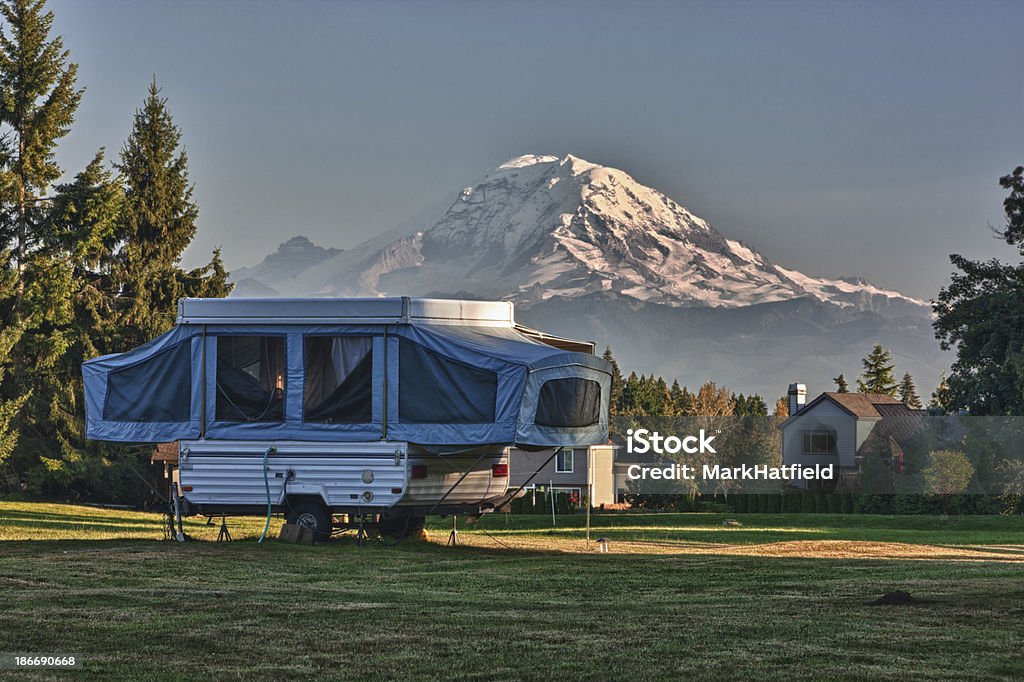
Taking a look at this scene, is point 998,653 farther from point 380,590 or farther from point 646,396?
point 646,396

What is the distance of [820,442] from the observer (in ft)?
234

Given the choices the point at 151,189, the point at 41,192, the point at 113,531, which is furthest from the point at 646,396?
the point at 113,531

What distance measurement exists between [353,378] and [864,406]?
186 ft

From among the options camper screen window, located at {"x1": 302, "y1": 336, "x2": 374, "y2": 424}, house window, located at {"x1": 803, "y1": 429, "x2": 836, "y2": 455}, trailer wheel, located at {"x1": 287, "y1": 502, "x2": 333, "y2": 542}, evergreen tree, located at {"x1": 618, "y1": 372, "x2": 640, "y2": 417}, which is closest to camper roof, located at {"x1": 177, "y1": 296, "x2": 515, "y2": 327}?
camper screen window, located at {"x1": 302, "y1": 336, "x2": 374, "y2": 424}

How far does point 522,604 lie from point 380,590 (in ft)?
5.65

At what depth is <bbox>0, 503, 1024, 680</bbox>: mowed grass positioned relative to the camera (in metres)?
9.25

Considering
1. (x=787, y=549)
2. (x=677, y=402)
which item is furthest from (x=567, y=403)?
(x=677, y=402)

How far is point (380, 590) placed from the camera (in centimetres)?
1354

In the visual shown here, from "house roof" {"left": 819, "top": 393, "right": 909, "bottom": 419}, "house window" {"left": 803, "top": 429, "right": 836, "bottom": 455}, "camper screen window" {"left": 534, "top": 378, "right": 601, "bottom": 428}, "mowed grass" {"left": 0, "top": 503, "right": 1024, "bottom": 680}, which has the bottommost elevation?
"mowed grass" {"left": 0, "top": 503, "right": 1024, "bottom": 680}

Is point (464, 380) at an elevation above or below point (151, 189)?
below

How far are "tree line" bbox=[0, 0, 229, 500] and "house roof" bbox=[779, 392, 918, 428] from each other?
36.1m

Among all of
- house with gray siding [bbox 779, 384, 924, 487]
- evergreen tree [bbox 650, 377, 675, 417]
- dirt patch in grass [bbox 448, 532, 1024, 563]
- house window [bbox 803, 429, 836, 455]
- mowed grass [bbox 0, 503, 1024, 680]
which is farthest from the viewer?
evergreen tree [bbox 650, 377, 675, 417]

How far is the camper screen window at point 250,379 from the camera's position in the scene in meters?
18.4

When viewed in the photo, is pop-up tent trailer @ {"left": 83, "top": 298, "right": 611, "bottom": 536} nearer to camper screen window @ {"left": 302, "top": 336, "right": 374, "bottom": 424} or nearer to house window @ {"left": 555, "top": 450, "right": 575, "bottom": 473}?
camper screen window @ {"left": 302, "top": 336, "right": 374, "bottom": 424}
